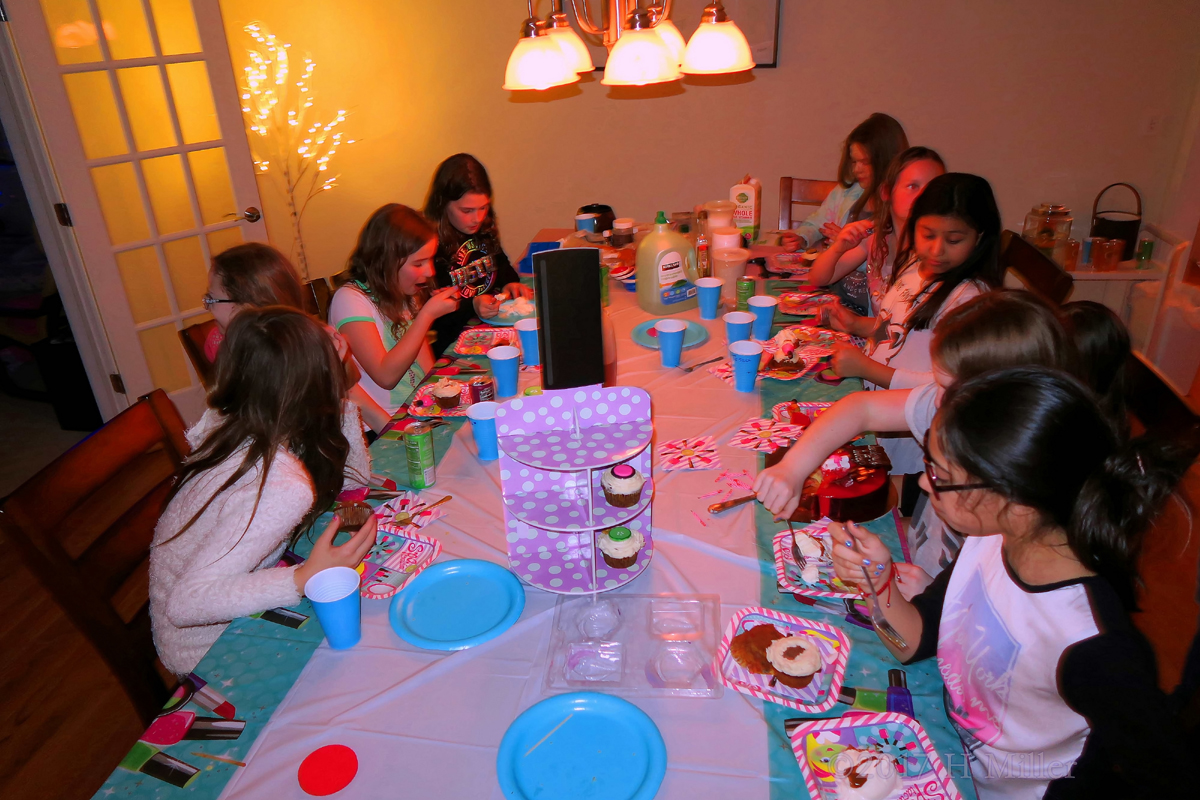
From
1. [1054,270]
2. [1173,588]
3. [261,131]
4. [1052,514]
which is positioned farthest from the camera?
[261,131]

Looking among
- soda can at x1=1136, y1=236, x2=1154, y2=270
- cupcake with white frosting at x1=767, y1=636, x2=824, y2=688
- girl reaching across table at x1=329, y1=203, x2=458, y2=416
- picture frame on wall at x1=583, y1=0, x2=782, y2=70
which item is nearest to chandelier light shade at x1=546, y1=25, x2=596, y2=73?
girl reaching across table at x1=329, y1=203, x2=458, y2=416

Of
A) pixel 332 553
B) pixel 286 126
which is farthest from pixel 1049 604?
pixel 286 126

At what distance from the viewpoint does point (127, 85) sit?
3.17 metres

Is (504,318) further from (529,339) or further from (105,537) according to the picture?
(105,537)

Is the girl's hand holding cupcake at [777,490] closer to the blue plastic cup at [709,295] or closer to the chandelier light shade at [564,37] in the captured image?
the blue plastic cup at [709,295]

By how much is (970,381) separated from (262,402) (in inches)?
51.2

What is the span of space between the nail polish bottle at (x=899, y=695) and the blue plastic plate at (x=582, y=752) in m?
0.36

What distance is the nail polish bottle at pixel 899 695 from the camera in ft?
3.55

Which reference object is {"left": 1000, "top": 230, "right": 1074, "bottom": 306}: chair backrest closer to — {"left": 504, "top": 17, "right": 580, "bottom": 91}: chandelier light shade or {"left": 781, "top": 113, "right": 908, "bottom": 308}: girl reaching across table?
{"left": 781, "top": 113, "right": 908, "bottom": 308}: girl reaching across table

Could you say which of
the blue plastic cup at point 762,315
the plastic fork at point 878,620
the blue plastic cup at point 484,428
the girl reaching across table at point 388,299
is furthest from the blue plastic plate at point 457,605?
the blue plastic cup at point 762,315

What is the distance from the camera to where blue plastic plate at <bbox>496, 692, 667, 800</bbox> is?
979 millimetres

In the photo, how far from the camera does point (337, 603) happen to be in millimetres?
1157

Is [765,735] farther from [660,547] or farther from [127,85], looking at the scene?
[127,85]

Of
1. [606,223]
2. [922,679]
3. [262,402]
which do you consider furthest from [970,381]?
[606,223]
